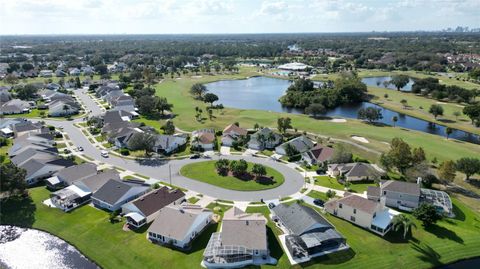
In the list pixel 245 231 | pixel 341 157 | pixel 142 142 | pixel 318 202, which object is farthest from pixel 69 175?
pixel 341 157

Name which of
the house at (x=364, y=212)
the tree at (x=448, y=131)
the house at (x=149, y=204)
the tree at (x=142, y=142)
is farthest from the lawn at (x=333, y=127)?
the house at (x=149, y=204)

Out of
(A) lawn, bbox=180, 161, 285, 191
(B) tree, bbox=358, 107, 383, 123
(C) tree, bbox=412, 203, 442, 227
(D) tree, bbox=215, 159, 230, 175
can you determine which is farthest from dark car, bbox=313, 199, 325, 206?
(B) tree, bbox=358, 107, 383, 123

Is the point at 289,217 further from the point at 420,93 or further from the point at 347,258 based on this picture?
the point at 420,93

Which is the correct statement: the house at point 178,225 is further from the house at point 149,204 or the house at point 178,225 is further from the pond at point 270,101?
the pond at point 270,101

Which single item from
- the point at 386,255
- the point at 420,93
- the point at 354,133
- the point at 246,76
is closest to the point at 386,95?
the point at 420,93

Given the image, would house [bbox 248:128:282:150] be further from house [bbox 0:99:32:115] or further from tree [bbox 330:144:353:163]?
house [bbox 0:99:32:115]

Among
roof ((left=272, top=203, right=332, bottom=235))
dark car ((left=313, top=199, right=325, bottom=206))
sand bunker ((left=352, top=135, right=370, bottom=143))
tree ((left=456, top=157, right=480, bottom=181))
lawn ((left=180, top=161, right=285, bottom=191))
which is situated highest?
tree ((left=456, top=157, right=480, bottom=181))
